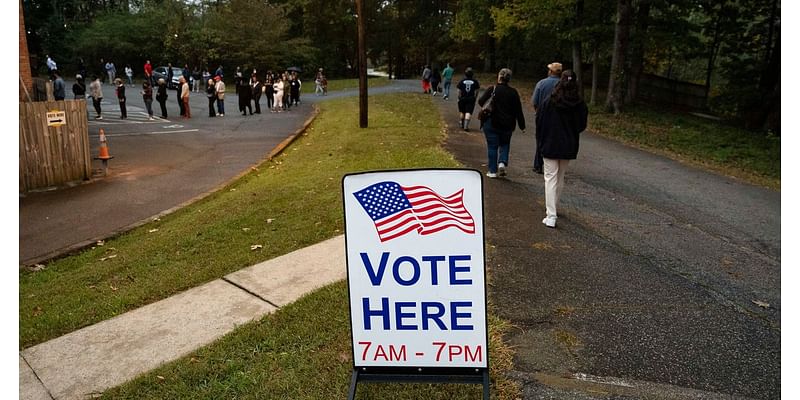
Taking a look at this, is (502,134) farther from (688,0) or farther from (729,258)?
(688,0)

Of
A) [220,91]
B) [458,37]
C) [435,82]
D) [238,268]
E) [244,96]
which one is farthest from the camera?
[458,37]

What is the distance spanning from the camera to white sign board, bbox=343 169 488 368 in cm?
291

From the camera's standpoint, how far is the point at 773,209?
31.7 feet

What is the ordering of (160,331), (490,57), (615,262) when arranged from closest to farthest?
1. (160,331)
2. (615,262)
3. (490,57)

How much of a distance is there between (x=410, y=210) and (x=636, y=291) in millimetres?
3191

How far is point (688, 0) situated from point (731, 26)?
3.32 meters

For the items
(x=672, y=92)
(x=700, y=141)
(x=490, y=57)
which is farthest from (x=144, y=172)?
(x=490, y=57)

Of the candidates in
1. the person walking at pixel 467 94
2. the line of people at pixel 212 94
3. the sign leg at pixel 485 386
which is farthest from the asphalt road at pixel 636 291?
the line of people at pixel 212 94

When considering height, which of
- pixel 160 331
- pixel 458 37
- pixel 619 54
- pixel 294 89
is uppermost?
pixel 458 37

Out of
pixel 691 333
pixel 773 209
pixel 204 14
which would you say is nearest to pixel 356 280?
pixel 691 333

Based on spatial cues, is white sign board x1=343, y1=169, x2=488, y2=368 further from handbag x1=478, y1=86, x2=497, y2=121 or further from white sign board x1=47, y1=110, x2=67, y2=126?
white sign board x1=47, y1=110, x2=67, y2=126

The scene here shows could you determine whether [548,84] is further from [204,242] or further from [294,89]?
[294,89]

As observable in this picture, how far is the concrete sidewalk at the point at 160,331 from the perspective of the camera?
4.07m

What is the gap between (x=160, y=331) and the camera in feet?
15.5
